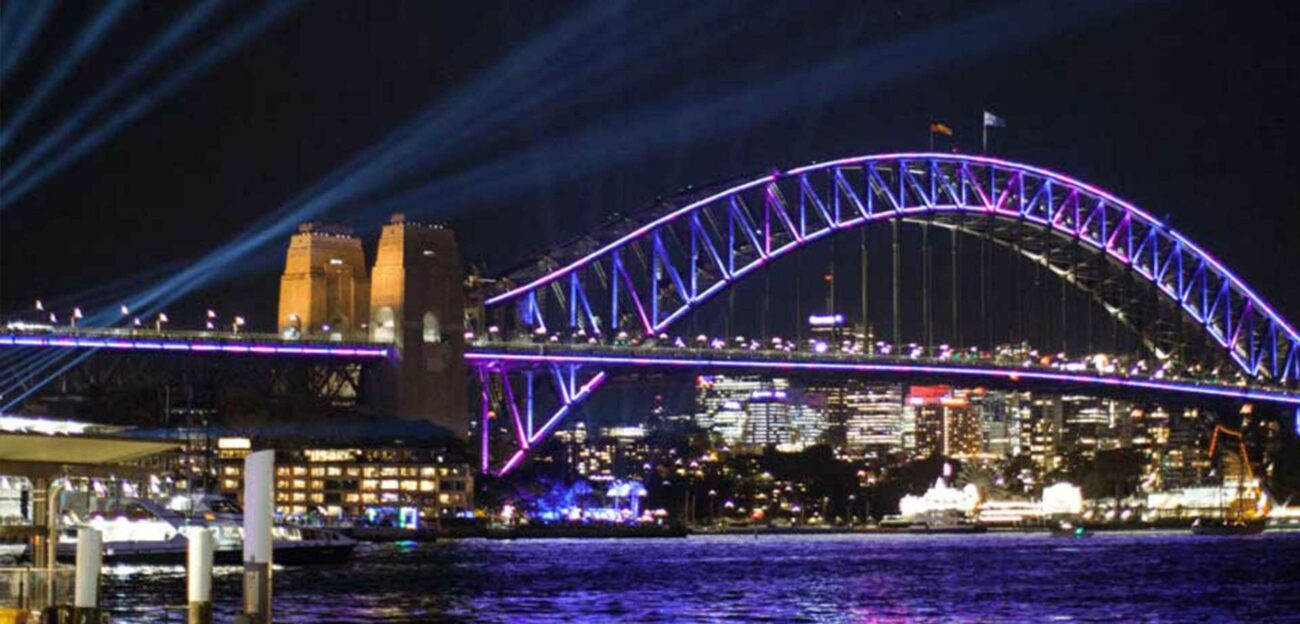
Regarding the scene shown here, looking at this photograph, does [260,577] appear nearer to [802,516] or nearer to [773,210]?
[773,210]

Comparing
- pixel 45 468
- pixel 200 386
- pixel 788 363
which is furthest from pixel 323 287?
pixel 45 468

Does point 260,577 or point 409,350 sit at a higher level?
point 409,350

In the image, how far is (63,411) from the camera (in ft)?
346

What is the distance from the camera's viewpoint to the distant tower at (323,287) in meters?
125

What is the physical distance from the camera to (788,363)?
4843 inches

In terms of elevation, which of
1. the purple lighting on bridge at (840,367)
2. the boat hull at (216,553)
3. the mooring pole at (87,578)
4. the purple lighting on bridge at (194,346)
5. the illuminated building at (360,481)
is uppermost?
the purple lighting on bridge at (194,346)

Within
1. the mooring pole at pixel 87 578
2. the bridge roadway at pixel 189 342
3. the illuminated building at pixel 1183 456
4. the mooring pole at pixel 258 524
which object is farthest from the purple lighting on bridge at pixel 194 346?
the mooring pole at pixel 258 524

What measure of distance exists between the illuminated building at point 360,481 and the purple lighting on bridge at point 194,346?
16.8ft

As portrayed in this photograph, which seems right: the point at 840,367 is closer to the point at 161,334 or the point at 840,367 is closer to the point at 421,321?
the point at 421,321

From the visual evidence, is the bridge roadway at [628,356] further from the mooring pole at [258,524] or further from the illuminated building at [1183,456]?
the mooring pole at [258,524]

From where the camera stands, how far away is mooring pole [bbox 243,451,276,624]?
22234mm

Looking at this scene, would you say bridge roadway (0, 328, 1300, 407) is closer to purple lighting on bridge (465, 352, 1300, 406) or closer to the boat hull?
purple lighting on bridge (465, 352, 1300, 406)

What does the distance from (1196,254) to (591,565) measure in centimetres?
8186

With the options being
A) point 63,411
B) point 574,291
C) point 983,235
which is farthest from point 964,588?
point 983,235
